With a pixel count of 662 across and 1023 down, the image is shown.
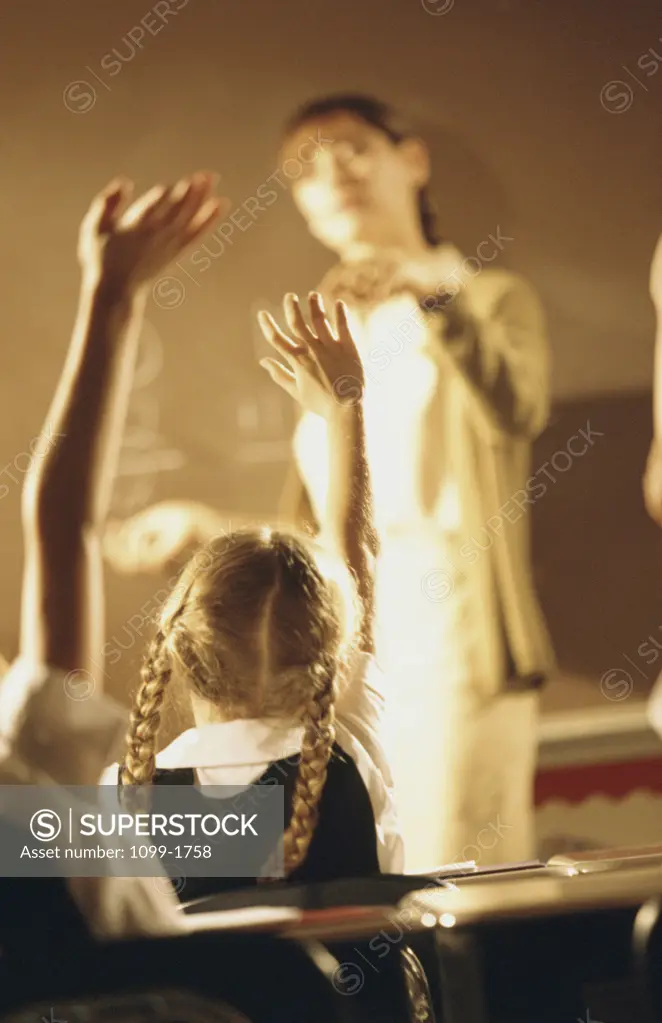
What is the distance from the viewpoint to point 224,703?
1.95 m

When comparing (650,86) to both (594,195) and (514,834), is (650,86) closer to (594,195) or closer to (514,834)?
(594,195)

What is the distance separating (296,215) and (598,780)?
1.35 meters

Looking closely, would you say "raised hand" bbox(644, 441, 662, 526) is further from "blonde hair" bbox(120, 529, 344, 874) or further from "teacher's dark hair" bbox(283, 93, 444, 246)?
"blonde hair" bbox(120, 529, 344, 874)

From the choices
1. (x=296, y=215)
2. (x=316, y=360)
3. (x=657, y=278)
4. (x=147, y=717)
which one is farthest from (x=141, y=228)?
(x=657, y=278)

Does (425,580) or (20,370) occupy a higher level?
(20,370)

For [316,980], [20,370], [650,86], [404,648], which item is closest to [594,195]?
[650,86]

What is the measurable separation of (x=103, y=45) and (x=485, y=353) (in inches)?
39.6

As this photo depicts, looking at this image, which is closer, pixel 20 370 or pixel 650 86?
pixel 20 370

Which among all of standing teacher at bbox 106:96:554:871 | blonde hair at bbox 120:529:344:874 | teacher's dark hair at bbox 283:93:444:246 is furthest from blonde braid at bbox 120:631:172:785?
teacher's dark hair at bbox 283:93:444:246

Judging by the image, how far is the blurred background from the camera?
205 centimetres

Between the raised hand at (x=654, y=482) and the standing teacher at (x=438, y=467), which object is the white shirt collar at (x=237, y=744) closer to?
the standing teacher at (x=438, y=467)

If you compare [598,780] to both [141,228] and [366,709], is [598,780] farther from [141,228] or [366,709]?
[141,228]

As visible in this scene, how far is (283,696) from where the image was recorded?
6.39 feet

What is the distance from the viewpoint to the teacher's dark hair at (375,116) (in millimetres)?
2148
